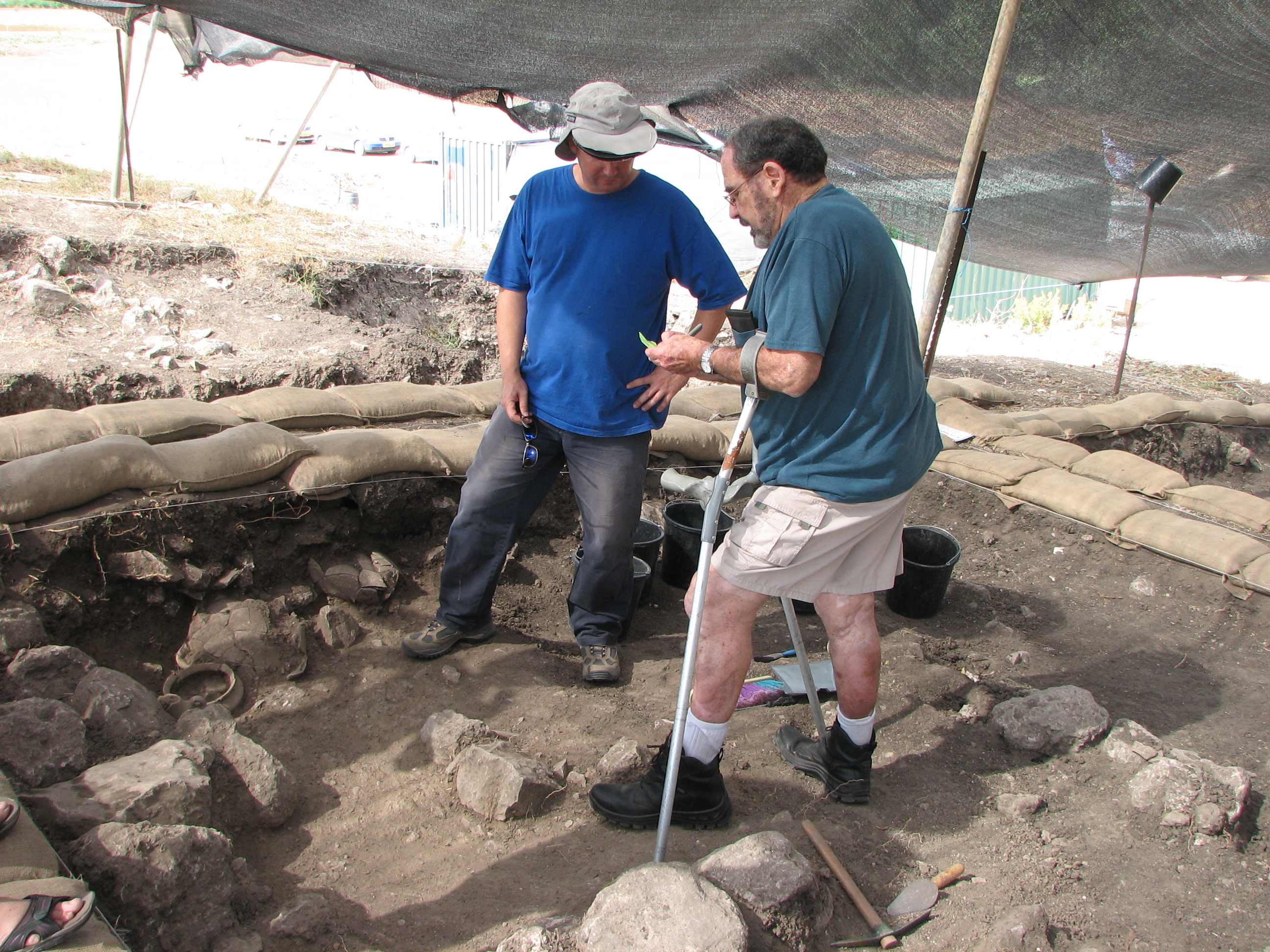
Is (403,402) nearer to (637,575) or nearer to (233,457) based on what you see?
(233,457)

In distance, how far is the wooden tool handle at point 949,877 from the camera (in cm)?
214

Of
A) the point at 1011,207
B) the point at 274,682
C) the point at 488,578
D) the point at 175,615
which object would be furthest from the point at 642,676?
the point at 1011,207

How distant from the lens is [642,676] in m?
3.24

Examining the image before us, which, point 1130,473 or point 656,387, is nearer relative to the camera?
point 656,387

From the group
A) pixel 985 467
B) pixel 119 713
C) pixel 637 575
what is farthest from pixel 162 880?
pixel 985 467

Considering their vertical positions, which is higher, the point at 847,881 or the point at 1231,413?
the point at 1231,413

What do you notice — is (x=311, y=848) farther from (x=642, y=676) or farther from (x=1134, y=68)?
(x=1134, y=68)

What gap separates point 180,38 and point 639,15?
5.60 m

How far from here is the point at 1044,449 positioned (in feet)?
17.3

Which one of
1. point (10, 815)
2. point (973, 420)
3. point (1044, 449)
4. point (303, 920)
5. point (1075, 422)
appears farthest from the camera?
point (1075, 422)

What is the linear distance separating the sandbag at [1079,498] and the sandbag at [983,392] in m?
1.51

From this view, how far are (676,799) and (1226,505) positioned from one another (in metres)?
4.04

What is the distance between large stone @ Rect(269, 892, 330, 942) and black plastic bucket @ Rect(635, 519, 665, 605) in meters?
1.90

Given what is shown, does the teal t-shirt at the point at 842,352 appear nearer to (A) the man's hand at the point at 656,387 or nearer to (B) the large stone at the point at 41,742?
(A) the man's hand at the point at 656,387
